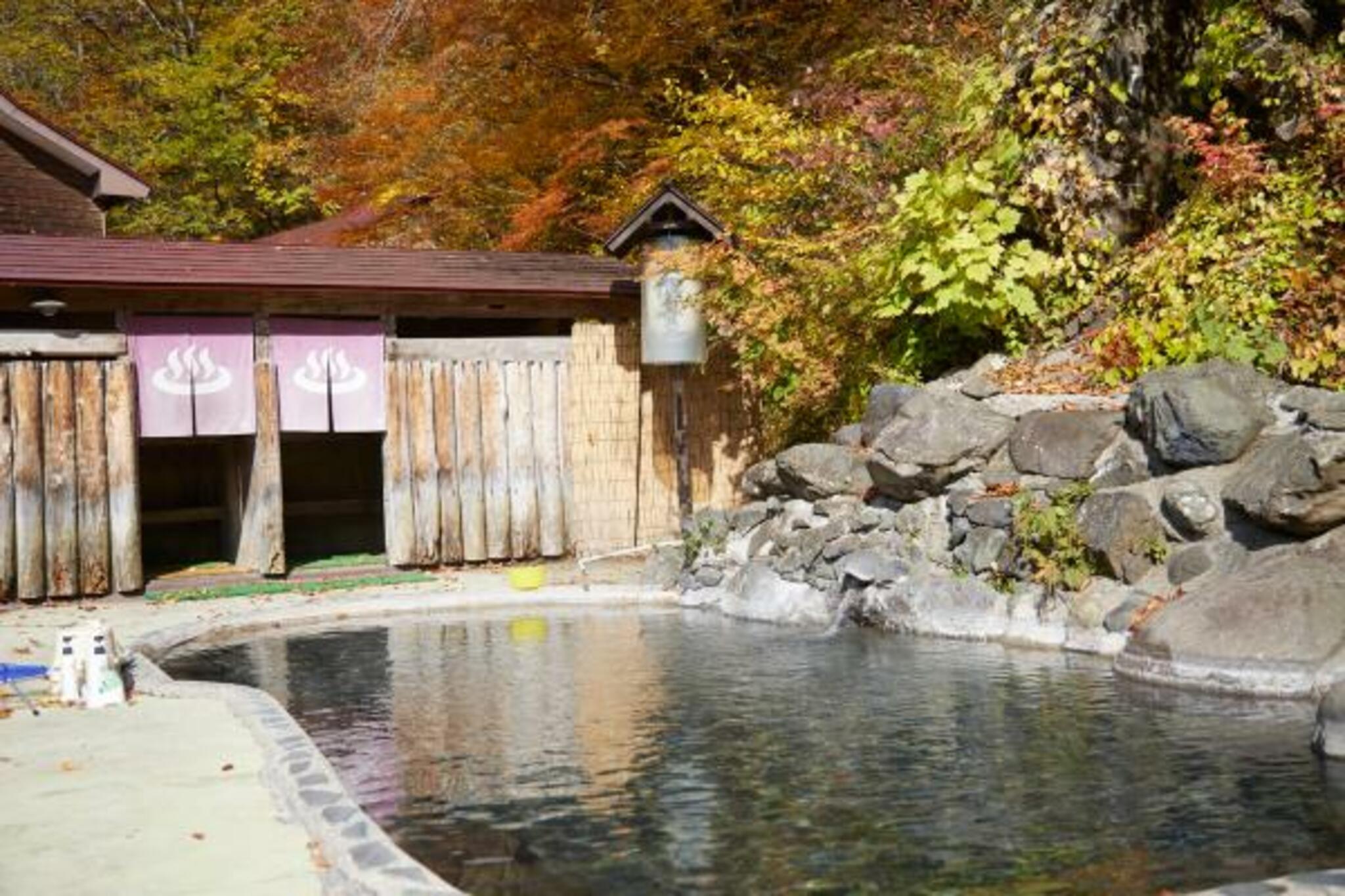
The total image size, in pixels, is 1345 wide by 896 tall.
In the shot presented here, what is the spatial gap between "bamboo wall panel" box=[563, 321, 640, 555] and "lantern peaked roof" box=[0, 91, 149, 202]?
27.3 ft

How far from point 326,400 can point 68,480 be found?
2526mm

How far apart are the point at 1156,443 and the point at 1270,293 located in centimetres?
199

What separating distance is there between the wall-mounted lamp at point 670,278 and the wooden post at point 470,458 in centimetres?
189

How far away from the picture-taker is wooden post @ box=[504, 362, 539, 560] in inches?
556

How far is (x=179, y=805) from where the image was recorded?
5.17 m

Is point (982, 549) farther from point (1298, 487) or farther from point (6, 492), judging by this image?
point (6, 492)

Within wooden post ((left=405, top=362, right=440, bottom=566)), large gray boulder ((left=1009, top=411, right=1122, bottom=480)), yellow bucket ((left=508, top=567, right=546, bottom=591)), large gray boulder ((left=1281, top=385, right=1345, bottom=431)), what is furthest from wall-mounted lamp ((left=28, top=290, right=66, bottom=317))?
large gray boulder ((left=1281, top=385, right=1345, bottom=431))

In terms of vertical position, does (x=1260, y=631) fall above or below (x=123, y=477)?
below

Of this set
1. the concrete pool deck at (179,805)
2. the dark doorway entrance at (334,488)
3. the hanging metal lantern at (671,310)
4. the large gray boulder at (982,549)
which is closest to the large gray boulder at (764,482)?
the hanging metal lantern at (671,310)

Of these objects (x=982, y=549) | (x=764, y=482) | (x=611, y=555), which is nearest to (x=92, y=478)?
(x=611, y=555)

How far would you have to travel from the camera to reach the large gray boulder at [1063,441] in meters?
9.58

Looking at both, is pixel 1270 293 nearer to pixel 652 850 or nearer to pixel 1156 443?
pixel 1156 443

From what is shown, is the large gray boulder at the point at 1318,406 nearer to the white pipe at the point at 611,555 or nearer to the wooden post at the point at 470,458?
the white pipe at the point at 611,555

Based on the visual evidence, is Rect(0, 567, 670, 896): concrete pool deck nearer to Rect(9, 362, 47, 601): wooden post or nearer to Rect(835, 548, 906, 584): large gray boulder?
Rect(9, 362, 47, 601): wooden post
